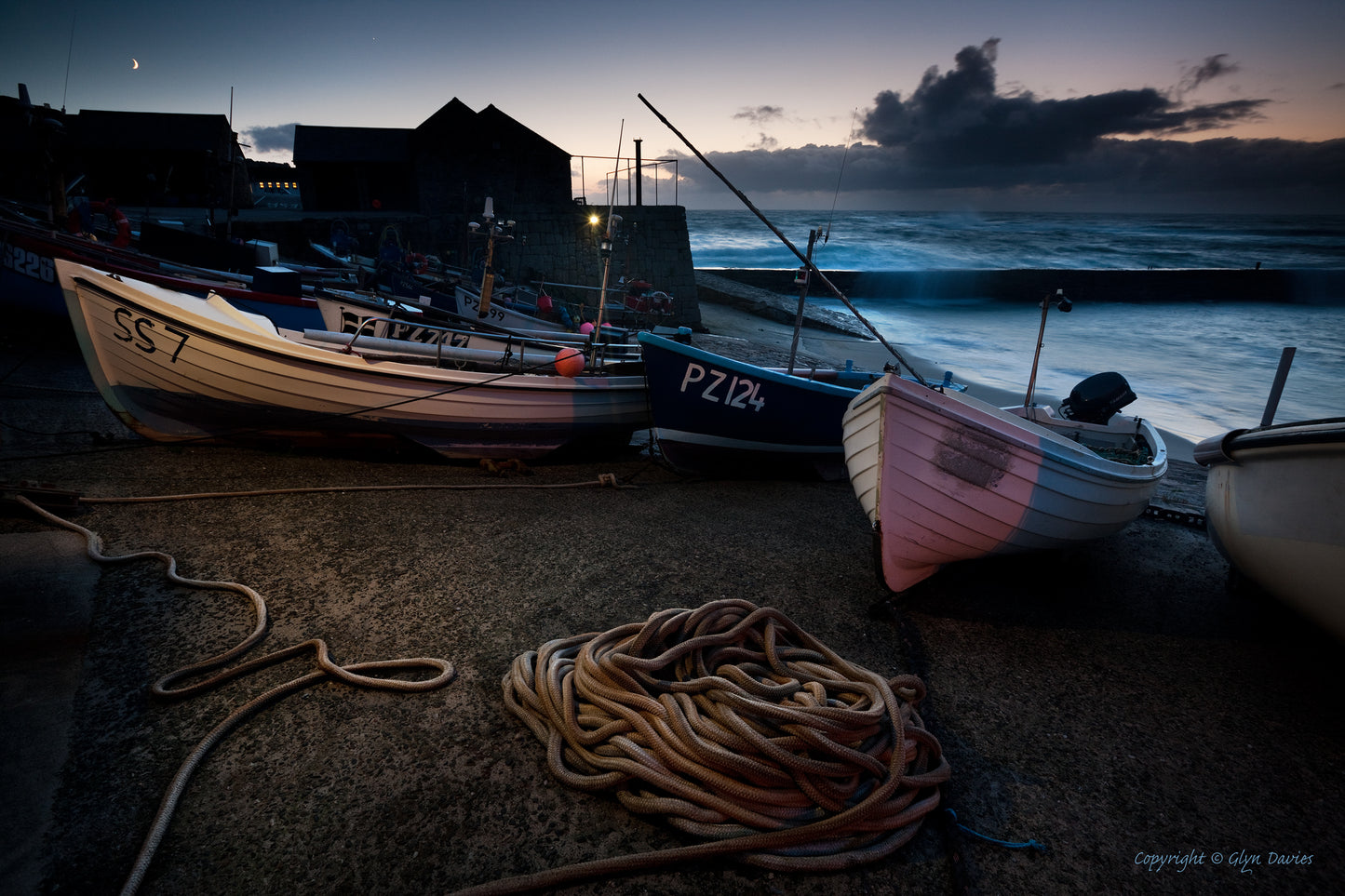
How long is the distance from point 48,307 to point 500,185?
14713 millimetres

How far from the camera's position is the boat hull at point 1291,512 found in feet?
9.59

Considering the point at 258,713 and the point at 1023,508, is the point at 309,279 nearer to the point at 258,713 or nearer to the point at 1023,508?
the point at 258,713

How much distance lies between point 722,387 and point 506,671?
3.34m

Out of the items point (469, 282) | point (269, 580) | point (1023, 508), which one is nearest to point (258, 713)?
point (269, 580)

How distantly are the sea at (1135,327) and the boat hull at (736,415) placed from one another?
1.48 m

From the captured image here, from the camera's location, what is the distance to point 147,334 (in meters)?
5.18

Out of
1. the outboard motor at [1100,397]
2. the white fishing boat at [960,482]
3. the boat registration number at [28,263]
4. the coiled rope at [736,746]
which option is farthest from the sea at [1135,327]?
the boat registration number at [28,263]

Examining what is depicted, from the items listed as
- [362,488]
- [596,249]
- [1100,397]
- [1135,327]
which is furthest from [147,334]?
[1135,327]

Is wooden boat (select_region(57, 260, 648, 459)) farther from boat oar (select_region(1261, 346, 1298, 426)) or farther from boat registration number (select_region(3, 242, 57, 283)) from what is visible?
boat oar (select_region(1261, 346, 1298, 426))

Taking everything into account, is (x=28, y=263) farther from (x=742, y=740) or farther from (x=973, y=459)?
(x=973, y=459)

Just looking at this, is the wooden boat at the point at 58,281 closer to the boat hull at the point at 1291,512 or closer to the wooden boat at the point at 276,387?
the wooden boat at the point at 276,387

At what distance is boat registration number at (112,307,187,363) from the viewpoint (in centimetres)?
515

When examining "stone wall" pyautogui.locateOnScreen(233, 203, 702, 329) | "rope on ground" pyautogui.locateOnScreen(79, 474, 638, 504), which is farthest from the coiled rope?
"stone wall" pyautogui.locateOnScreen(233, 203, 702, 329)

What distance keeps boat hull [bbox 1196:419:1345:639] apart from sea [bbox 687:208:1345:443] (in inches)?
73.0
